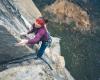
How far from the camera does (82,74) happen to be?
805 inches

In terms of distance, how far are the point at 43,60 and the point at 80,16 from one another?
1389cm

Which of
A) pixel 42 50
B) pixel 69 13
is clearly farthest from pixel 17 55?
pixel 69 13

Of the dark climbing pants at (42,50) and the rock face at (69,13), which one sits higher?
the dark climbing pants at (42,50)

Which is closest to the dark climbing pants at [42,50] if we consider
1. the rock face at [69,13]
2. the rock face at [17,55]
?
the rock face at [17,55]

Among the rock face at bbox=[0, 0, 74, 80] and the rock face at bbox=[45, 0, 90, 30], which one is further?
the rock face at bbox=[45, 0, 90, 30]

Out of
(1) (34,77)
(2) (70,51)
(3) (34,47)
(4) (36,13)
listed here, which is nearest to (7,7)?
(3) (34,47)

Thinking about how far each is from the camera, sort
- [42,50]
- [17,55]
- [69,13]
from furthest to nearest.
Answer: [69,13], [42,50], [17,55]

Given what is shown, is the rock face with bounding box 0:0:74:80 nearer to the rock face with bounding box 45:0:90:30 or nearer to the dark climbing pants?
the dark climbing pants

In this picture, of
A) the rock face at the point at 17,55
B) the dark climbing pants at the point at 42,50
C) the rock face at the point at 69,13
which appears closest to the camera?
the rock face at the point at 17,55

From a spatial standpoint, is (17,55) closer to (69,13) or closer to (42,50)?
(42,50)

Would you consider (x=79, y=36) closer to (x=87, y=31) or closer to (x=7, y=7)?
(x=87, y=31)

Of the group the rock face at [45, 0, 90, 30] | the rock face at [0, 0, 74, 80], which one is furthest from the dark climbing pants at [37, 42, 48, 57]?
the rock face at [45, 0, 90, 30]

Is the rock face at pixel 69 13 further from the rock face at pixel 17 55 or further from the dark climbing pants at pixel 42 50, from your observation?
the dark climbing pants at pixel 42 50

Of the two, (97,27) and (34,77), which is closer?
(34,77)
